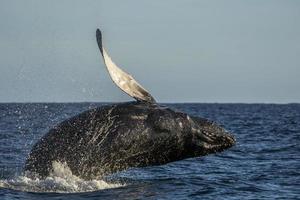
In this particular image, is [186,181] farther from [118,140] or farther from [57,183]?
[57,183]

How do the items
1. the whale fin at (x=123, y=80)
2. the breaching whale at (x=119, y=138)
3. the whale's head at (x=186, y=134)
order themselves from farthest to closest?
the whale's head at (x=186, y=134) → the breaching whale at (x=119, y=138) → the whale fin at (x=123, y=80)

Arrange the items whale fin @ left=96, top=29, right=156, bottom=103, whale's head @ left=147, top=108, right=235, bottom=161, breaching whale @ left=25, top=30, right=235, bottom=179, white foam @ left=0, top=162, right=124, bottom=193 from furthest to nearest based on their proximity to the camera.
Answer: whale's head @ left=147, top=108, right=235, bottom=161 < breaching whale @ left=25, top=30, right=235, bottom=179 < white foam @ left=0, top=162, right=124, bottom=193 < whale fin @ left=96, top=29, right=156, bottom=103

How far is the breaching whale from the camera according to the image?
1440 centimetres

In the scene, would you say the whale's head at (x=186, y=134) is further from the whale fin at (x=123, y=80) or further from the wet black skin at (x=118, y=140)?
the whale fin at (x=123, y=80)

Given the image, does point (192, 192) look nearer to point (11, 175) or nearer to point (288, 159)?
point (11, 175)

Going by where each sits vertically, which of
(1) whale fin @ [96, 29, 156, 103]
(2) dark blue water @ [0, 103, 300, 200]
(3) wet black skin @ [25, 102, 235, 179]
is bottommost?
(2) dark blue water @ [0, 103, 300, 200]

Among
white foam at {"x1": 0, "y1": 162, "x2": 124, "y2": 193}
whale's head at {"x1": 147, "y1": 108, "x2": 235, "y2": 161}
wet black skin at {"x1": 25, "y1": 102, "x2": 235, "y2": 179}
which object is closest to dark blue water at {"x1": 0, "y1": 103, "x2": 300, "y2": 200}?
white foam at {"x1": 0, "y1": 162, "x2": 124, "y2": 193}

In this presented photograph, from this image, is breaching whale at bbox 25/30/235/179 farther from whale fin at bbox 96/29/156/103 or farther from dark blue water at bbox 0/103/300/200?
dark blue water at bbox 0/103/300/200

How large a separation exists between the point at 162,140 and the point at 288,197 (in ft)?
9.07

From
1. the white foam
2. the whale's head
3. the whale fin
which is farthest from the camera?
the whale's head

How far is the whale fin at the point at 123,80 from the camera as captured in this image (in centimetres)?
1399

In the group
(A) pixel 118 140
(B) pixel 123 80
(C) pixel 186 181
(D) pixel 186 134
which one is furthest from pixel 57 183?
(C) pixel 186 181

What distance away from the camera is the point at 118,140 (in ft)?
47.5

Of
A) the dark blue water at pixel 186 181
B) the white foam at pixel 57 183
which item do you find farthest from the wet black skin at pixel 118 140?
the dark blue water at pixel 186 181
